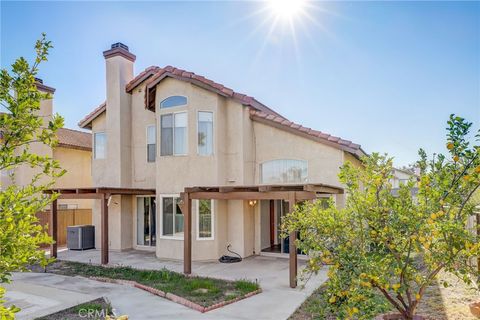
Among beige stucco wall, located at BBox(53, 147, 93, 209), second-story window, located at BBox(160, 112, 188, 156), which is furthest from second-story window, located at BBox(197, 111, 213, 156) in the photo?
beige stucco wall, located at BBox(53, 147, 93, 209)

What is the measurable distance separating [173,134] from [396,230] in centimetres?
1224

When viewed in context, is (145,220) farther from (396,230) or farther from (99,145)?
(396,230)

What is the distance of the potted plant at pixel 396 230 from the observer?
4.91 meters

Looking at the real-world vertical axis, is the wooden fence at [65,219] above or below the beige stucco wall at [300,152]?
below

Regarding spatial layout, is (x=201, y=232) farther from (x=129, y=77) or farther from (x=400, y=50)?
(x=400, y=50)

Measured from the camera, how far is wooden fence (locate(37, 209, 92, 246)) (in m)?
19.9

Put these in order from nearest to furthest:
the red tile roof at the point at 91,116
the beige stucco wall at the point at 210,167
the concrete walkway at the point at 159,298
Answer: the concrete walkway at the point at 159,298 → the beige stucco wall at the point at 210,167 → the red tile roof at the point at 91,116

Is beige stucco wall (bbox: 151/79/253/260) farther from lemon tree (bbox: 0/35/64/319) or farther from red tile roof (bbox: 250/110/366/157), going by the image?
lemon tree (bbox: 0/35/64/319)

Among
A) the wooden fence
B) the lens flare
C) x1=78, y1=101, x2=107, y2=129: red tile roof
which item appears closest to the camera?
the lens flare

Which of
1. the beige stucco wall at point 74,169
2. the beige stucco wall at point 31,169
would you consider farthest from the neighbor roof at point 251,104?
the beige stucco wall at point 74,169

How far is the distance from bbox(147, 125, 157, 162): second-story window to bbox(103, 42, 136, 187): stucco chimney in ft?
4.17

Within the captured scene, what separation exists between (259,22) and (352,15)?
3325 millimetres

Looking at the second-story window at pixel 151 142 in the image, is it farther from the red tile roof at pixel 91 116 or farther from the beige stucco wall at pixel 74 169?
the beige stucco wall at pixel 74 169

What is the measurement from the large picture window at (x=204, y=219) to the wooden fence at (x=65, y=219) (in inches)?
403
